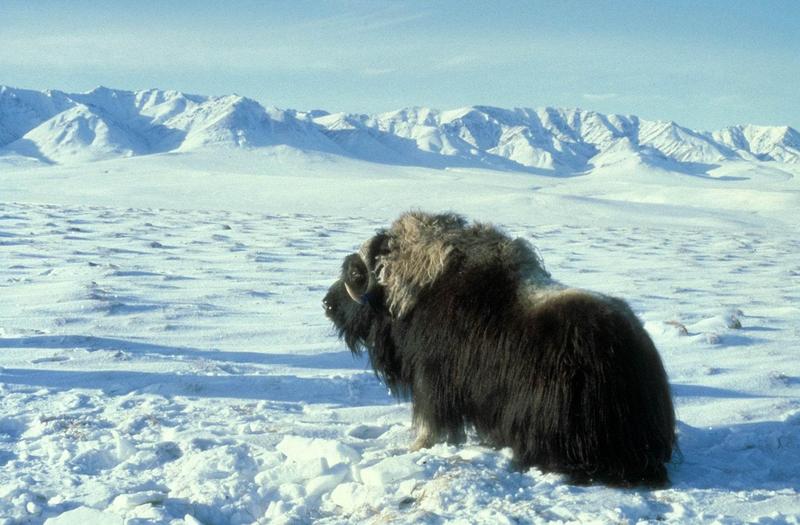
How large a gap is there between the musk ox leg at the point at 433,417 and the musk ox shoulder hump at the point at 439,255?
0.27 meters

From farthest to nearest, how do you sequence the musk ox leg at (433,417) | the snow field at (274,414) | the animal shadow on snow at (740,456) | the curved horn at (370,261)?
the curved horn at (370,261) < the musk ox leg at (433,417) < the animal shadow on snow at (740,456) < the snow field at (274,414)

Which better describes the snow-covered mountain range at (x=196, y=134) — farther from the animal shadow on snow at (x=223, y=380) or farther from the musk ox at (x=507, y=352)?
the musk ox at (x=507, y=352)

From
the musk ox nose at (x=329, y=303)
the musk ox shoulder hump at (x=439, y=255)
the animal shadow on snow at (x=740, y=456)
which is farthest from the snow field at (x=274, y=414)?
the musk ox shoulder hump at (x=439, y=255)

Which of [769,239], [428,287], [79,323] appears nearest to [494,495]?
[428,287]

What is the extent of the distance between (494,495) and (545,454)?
0.24 meters

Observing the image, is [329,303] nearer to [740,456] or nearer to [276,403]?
[276,403]

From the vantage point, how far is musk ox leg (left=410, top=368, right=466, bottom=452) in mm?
2615

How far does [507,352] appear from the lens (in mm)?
2412

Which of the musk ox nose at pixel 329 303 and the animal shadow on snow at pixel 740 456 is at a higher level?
A: the musk ox nose at pixel 329 303

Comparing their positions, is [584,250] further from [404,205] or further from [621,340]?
[404,205]

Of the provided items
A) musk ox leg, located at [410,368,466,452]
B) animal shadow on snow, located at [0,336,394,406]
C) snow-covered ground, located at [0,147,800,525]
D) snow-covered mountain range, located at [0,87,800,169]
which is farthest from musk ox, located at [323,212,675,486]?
snow-covered mountain range, located at [0,87,800,169]

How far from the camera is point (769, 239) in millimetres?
15719

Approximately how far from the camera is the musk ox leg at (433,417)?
2615 millimetres

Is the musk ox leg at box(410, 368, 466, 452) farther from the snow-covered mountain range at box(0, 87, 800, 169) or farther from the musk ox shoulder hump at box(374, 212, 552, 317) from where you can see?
the snow-covered mountain range at box(0, 87, 800, 169)
